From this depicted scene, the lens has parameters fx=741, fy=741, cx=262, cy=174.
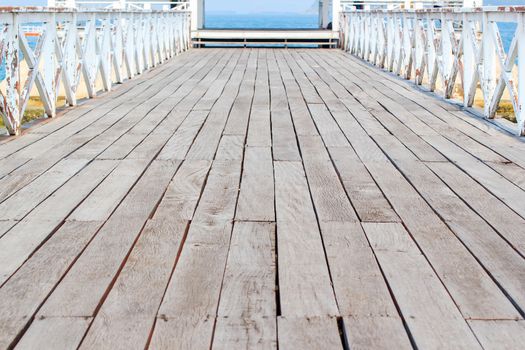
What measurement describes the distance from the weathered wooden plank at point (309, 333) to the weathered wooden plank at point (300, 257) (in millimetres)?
44

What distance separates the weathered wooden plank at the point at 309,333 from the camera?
6.28 ft

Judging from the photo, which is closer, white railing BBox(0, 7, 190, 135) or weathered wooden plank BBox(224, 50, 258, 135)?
white railing BBox(0, 7, 190, 135)

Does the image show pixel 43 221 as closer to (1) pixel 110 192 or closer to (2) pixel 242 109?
(1) pixel 110 192

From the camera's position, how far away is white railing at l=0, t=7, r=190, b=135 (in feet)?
16.6

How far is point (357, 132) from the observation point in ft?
17.1

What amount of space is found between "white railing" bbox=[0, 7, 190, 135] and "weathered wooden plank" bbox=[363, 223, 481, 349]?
316 cm

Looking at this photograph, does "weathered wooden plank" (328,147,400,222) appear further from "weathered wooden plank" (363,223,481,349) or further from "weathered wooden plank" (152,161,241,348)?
"weathered wooden plank" (152,161,241,348)

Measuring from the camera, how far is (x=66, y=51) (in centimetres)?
652

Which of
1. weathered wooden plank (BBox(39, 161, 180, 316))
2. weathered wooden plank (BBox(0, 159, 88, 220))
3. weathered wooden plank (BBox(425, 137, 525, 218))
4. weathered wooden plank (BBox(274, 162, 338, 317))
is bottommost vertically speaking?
weathered wooden plank (BBox(425, 137, 525, 218))

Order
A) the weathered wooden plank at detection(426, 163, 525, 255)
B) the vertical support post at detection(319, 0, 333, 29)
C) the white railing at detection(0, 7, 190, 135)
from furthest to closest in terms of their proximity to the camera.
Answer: the vertical support post at detection(319, 0, 333, 29)
the white railing at detection(0, 7, 190, 135)
the weathered wooden plank at detection(426, 163, 525, 255)

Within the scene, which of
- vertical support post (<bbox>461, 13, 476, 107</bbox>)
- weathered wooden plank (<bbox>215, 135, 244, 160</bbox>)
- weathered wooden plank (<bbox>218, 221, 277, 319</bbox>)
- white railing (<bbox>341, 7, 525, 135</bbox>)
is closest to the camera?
weathered wooden plank (<bbox>218, 221, 277, 319</bbox>)

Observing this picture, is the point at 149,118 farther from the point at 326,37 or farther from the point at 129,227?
the point at 326,37

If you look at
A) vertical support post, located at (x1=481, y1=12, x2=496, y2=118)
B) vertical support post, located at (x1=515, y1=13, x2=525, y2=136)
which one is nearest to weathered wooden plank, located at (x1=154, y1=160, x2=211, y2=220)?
vertical support post, located at (x1=515, y1=13, x2=525, y2=136)

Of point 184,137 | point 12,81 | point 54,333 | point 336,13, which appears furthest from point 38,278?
point 336,13
